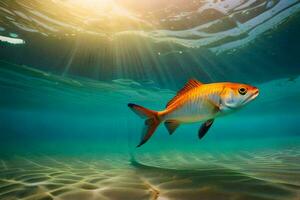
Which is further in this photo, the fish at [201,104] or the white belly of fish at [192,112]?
the white belly of fish at [192,112]

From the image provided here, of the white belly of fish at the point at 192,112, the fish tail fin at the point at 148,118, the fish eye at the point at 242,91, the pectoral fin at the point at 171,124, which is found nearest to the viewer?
the fish eye at the point at 242,91

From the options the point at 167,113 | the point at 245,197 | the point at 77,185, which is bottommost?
the point at 77,185

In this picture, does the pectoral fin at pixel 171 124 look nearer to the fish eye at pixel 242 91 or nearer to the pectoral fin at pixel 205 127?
the pectoral fin at pixel 205 127

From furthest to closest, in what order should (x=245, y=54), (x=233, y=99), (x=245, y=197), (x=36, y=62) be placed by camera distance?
1. (x=36, y=62)
2. (x=245, y=54)
3. (x=233, y=99)
4. (x=245, y=197)

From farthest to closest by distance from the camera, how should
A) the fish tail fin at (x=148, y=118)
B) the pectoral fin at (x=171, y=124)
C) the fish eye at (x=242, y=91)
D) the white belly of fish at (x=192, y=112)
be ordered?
the pectoral fin at (x=171, y=124) < the fish tail fin at (x=148, y=118) < the white belly of fish at (x=192, y=112) < the fish eye at (x=242, y=91)

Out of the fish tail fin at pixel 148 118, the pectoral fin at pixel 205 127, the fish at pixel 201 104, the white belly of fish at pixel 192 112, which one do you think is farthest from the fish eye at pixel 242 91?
the fish tail fin at pixel 148 118

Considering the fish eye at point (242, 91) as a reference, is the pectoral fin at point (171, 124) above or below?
below

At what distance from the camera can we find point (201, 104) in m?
4.05

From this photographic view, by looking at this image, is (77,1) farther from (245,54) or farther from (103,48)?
(245,54)

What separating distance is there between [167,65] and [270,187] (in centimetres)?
1752

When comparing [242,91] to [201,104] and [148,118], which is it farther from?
[148,118]

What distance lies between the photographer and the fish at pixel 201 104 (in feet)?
12.5

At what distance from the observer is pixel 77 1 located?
39.1 feet

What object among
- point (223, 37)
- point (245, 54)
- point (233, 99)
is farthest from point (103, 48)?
point (233, 99)
